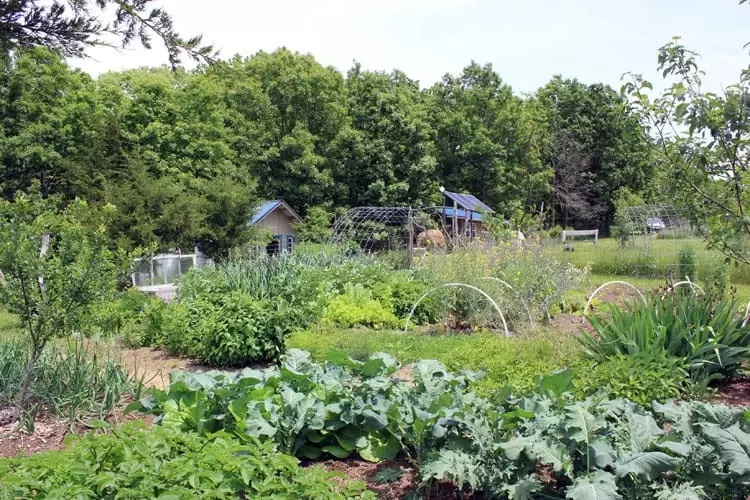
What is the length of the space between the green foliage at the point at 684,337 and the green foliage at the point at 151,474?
11.5ft

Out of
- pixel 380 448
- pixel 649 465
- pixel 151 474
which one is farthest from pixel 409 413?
pixel 151 474

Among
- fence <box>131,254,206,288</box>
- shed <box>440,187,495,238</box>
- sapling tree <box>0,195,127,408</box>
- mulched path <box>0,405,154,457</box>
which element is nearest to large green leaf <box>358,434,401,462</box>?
mulched path <box>0,405,154,457</box>

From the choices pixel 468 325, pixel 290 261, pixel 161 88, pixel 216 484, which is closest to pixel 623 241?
pixel 468 325

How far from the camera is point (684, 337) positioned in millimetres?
5234

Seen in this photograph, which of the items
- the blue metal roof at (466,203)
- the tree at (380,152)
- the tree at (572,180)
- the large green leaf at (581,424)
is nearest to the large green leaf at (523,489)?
the large green leaf at (581,424)

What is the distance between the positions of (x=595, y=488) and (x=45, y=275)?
14.4 feet

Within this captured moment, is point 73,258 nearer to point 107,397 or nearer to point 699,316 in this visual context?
point 107,397

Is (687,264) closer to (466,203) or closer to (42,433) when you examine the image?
(466,203)

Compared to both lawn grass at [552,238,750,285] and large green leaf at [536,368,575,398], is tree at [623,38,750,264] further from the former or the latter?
lawn grass at [552,238,750,285]

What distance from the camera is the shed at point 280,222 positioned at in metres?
23.8

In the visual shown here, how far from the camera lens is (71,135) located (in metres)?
21.3

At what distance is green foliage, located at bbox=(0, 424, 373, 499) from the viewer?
2.36 metres

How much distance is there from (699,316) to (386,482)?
3.82 meters

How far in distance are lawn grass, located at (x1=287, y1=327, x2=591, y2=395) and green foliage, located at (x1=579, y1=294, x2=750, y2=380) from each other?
36 centimetres
